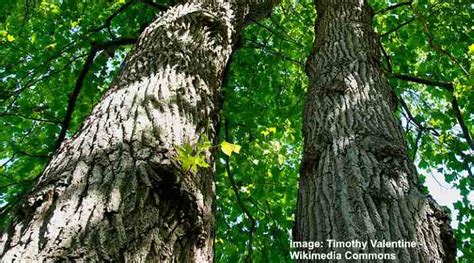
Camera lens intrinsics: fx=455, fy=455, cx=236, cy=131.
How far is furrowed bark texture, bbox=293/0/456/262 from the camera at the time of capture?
85.0 inches

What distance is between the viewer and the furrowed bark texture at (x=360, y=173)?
216 centimetres

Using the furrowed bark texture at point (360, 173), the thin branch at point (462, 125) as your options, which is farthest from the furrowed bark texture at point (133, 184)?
the thin branch at point (462, 125)

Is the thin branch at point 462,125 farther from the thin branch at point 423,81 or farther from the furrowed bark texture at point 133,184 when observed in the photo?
the furrowed bark texture at point 133,184

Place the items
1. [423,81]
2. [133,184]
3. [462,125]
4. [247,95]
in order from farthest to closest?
[247,95] → [462,125] → [423,81] → [133,184]

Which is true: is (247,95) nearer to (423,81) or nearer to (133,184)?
(423,81)

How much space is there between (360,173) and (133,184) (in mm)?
1300

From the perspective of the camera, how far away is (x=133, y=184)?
5.52ft

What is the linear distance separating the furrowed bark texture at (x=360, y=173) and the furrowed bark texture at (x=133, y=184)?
2.08ft

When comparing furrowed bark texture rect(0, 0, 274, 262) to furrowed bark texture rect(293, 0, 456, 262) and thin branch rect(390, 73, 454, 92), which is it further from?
thin branch rect(390, 73, 454, 92)

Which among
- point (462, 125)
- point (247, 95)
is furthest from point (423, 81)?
point (247, 95)

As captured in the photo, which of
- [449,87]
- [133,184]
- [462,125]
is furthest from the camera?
[462,125]

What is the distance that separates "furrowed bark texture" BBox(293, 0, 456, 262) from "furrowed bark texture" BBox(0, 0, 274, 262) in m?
0.64

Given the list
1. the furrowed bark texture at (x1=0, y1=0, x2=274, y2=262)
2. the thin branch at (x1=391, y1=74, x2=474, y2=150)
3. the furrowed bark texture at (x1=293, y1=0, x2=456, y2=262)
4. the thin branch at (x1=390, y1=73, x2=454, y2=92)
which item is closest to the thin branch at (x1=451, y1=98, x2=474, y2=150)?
the thin branch at (x1=391, y1=74, x2=474, y2=150)

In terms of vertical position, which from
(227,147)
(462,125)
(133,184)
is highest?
(462,125)
